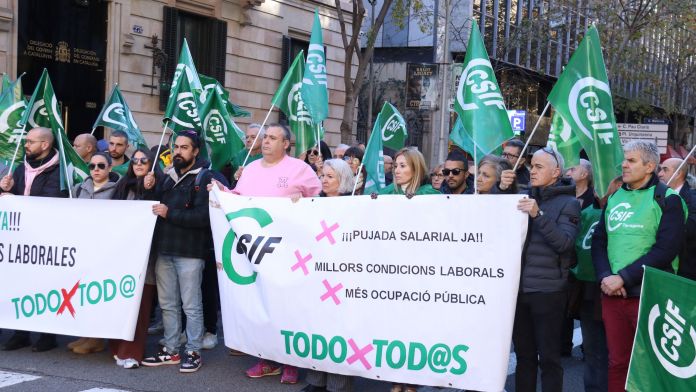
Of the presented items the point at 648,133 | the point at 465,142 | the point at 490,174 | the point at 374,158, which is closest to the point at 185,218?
the point at 374,158

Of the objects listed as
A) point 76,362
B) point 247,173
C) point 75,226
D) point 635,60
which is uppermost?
point 635,60

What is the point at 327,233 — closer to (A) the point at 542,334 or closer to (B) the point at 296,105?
(A) the point at 542,334

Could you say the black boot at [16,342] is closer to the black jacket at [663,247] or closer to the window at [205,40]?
the black jacket at [663,247]

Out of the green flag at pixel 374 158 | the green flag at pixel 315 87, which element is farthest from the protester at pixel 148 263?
the green flag at pixel 315 87

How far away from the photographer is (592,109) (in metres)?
6.03

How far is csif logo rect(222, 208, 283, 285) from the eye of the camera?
6344 millimetres

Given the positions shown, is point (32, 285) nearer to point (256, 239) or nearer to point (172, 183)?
point (172, 183)

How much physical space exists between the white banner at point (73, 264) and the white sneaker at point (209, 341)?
41.2 inches

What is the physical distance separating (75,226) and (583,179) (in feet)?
14.0

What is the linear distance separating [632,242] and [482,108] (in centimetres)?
154

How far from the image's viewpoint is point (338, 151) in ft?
35.0

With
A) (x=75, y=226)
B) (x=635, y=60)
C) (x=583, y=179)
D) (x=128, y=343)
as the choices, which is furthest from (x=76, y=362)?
(x=635, y=60)

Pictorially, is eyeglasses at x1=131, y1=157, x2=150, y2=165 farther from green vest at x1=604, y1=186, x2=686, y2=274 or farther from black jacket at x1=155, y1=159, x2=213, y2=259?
green vest at x1=604, y1=186, x2=686, y2=274

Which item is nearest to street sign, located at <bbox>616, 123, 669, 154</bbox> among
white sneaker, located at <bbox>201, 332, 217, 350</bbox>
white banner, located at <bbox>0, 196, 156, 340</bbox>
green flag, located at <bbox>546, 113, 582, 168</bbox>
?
white sneaker, located at <bbox>201, 332, 217, 350</bbox>
